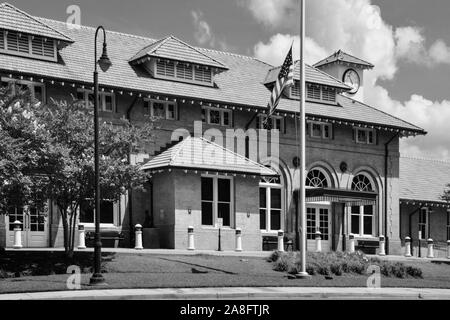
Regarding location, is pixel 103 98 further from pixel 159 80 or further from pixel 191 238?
pixel 191 238

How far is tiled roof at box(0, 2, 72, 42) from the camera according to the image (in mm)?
32688

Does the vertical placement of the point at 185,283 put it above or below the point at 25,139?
below

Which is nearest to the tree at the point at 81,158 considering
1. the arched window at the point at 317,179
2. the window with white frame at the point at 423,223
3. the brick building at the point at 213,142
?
the brick building at the point at 213,142

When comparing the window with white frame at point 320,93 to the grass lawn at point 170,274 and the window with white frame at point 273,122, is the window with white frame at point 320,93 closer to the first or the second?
the window with white frame at point 273,122

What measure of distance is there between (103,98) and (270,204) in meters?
11.3

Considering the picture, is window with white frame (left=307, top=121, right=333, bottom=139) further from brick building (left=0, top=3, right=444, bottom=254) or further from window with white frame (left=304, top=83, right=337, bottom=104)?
window with white frame (left=304, top=83, right=337, bottom=104)

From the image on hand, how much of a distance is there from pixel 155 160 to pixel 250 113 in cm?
691

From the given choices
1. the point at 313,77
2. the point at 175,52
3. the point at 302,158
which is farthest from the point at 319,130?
the point at 302,158

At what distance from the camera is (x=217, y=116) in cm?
3872

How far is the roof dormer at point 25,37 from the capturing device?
32781mm

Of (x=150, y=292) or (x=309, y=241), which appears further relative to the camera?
(x=309, y=241)
